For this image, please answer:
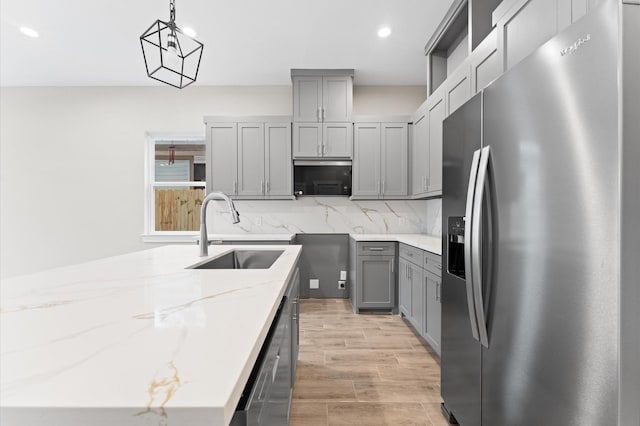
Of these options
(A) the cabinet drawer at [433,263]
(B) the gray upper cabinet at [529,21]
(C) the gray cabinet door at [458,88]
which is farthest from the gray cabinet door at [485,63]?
(A) the cabinet drawer at [433,263]

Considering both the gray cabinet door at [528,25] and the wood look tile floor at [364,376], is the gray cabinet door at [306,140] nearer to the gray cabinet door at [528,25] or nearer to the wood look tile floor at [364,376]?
the wood look tile floor at [364,376]

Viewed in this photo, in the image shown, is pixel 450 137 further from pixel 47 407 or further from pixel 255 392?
pixel 47 407

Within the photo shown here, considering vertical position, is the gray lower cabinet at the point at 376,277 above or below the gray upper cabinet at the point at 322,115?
below

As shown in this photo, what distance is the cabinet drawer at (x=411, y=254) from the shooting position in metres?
3.00

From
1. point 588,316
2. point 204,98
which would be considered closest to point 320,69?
point 204,98

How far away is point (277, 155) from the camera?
4.12m

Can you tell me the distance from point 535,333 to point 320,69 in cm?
370

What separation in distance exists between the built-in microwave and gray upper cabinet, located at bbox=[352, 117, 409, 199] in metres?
0.13

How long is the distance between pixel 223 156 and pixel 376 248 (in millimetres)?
2128

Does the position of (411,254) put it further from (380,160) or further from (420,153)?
(380,160)

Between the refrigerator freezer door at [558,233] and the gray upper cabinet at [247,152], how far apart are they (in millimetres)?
3083

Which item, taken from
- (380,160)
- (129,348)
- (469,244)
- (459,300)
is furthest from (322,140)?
(129,348)

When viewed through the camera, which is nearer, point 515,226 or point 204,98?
point 515,226

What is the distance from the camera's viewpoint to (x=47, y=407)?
425 mm
